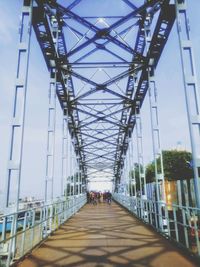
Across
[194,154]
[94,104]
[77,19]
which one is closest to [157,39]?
[77,19]

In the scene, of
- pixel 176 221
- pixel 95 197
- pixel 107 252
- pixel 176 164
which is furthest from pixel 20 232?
pixel 176 164

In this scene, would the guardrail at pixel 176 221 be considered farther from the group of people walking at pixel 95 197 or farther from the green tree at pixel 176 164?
the green tree at pixel 176 164

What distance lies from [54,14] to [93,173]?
41.0m

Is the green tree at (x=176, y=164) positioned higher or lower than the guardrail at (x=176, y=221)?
higher

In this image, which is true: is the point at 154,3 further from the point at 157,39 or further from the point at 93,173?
the point at 93,173

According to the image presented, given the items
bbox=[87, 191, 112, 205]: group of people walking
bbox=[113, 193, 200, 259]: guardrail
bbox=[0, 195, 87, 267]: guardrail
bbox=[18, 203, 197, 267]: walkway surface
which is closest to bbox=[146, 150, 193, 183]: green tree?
bbox=[87, 191, 112, 205]: group of people walking

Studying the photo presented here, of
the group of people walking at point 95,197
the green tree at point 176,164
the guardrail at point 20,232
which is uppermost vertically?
the green tree at point 176,164

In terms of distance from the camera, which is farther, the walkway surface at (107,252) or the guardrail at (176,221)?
the guardrail at (176,221)

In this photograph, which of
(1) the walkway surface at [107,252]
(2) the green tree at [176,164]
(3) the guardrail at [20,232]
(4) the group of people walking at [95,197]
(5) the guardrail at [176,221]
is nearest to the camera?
Result: (3) the guardrail at [20,232]

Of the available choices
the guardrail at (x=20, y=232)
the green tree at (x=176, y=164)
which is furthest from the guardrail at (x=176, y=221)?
the green tree at (x=176, y=164)

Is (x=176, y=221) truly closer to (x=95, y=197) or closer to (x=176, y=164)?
(x=95, y=197)

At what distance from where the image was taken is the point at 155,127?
1040 cm

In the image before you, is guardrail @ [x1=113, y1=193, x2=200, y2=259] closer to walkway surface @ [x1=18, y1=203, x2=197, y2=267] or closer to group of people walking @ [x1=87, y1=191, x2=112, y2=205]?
walkway surface @ [x1=18, y1=203, x2=197, y2=267]

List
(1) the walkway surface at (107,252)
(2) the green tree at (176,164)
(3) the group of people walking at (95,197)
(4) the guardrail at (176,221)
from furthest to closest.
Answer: (2) the green tree at (176,164) → (3) the group of people walking at (95,197) → (4) the guardrail at (176,221) → (1) the walkway surface at (107,252)
